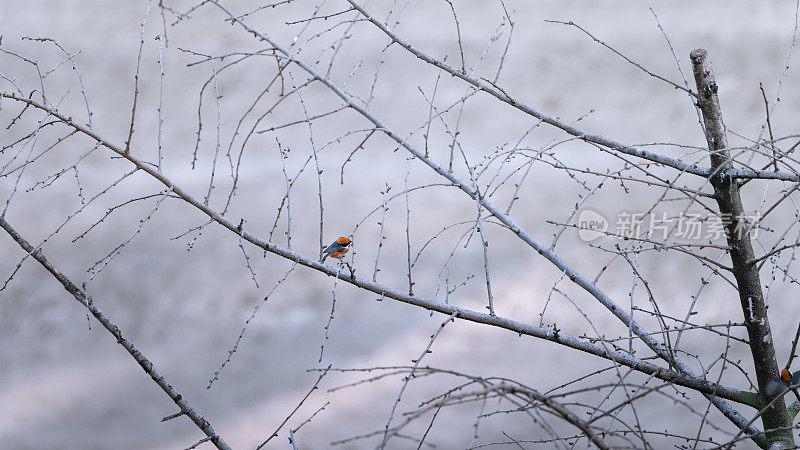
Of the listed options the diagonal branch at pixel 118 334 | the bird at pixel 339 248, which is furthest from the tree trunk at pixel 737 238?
the diagonal branch at pixel 118 334

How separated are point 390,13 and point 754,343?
105cm

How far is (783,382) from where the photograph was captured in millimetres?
1663

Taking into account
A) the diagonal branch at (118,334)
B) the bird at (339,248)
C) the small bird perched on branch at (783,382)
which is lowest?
the small bird perched on branch at (783,382)

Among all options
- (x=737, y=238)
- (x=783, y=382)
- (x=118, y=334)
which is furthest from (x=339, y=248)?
(x=783, y=382)

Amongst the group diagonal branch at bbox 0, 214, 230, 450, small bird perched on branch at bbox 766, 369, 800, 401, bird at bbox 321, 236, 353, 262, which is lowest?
small bird perched on branch at bbox 766, 369, 800, 401

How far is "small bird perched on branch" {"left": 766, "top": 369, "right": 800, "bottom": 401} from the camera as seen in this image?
1642 mm

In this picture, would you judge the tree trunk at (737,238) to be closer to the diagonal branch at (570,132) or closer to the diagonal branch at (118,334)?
the diagonal branch at (570,132)

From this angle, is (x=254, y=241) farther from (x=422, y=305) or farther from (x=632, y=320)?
(x=632, y=320)

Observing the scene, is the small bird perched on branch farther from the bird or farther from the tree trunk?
the bird

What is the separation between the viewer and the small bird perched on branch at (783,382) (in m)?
1.64

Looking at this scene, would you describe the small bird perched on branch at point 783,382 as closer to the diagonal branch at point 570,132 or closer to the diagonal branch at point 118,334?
the diagonal branch at point 570,132

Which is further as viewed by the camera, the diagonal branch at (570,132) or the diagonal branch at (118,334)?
the diagonal branch at (570,132)

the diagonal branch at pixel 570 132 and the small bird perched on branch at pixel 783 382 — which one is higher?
the diagonal branch at pixel 570 132

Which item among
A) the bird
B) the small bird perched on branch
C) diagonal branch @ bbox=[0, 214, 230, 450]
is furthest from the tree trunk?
diagonal branch @ bbox=[0, 214, 230, 450]
